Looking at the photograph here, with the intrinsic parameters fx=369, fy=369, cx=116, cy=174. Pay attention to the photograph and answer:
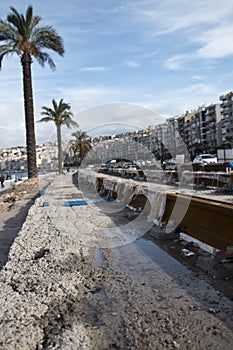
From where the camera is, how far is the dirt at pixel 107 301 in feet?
11.0

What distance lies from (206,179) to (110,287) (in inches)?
549

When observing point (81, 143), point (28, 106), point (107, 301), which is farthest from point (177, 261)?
point (81, 143)

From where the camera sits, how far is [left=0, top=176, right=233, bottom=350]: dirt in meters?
3.34

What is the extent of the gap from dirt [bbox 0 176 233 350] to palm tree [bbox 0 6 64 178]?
64.7 feet

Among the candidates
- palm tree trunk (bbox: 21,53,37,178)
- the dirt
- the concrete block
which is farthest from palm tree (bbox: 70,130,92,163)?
the dirt

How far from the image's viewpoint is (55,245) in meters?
7.02

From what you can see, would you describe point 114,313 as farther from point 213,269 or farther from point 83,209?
point 83,209

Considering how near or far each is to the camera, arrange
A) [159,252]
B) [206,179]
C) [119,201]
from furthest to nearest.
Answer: [206,179] < [119,201] < [159,252]

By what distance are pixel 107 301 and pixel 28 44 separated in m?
23.0

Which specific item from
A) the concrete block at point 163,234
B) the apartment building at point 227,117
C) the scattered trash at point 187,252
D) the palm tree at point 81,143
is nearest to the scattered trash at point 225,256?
the scattered trash at point 187,252

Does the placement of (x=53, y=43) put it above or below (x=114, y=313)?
above

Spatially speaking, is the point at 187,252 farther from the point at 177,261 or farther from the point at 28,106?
the point at 28,106

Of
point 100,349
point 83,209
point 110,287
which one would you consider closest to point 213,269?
point 110,287

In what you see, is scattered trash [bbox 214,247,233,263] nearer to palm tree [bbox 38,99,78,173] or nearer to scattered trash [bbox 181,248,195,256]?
scattered trash [bbox 181,248,195,256]
